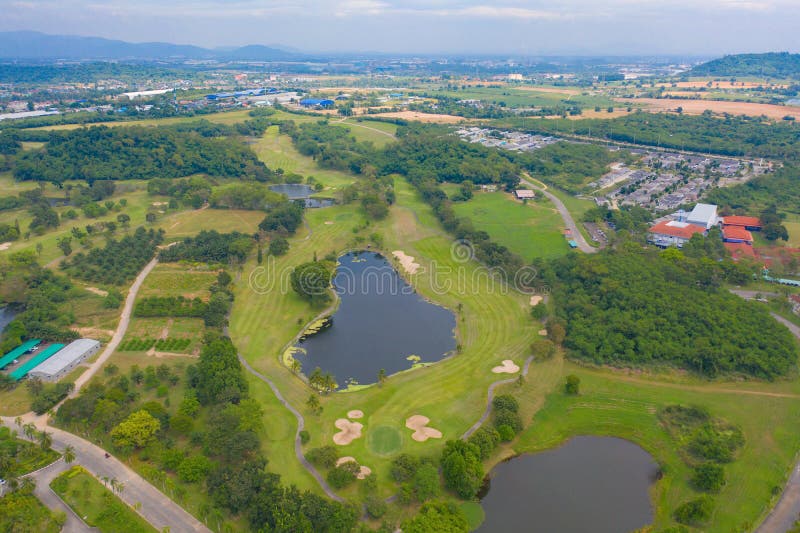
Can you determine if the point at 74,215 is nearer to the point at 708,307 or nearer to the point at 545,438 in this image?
the point at 545,438

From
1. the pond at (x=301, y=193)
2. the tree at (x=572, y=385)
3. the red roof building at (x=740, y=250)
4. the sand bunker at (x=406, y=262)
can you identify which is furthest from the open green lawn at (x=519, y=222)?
the tree at (x=572, y=385)

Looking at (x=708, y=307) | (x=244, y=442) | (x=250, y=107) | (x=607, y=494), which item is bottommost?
(x=607, y=494)

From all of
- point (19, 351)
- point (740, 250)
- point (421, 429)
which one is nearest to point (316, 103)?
point (740, 250)

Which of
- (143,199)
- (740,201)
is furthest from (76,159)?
(740,201)

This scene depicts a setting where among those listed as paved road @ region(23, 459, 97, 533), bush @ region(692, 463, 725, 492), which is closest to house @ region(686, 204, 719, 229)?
bush @ region(692, 463, 725, 492)

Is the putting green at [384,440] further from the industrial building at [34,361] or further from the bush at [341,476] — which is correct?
the industrial building at [34,361]

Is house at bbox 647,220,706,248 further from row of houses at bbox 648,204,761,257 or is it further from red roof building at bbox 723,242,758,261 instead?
red roof building at bbox 723,242,758,261
